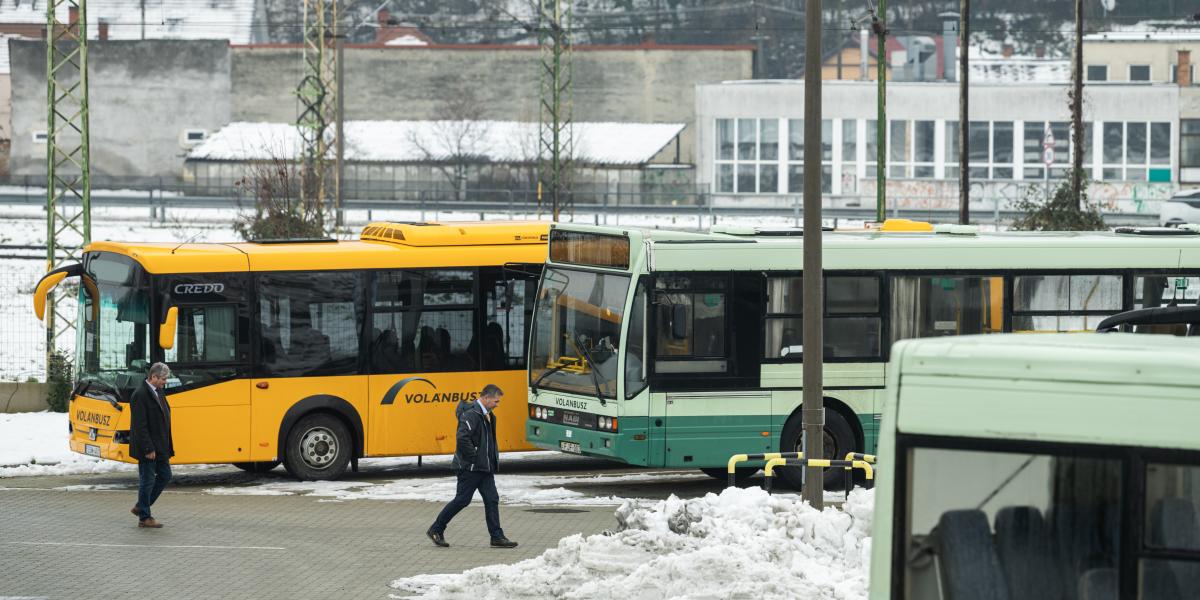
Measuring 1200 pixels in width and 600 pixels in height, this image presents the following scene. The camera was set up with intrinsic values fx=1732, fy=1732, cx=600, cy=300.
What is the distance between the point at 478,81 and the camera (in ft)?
268

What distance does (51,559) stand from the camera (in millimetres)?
13984

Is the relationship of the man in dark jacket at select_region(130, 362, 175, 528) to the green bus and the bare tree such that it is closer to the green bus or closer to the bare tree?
the green bus

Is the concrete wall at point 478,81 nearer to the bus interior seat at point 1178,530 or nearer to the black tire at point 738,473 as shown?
the black tire at point 738,473

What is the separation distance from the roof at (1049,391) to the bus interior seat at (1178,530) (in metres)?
0.21

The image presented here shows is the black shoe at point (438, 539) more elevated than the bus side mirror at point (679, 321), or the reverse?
the bus side mirror at point (679, 321)

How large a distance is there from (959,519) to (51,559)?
9889mm

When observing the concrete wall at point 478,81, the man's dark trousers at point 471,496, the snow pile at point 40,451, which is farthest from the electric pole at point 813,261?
the concrete wall at point 478,81

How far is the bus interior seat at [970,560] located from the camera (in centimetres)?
594

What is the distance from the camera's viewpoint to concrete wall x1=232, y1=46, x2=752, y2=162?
Answer: 263 ft

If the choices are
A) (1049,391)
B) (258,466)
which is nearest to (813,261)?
(258,466)

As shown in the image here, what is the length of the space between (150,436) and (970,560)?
Answer: 10.9 metres

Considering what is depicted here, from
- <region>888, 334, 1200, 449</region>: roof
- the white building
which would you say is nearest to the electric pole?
<region>888, 334, 1200, 449</region>: roof

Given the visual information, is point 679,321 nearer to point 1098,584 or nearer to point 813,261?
point 813,261

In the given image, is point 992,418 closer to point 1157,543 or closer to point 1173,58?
point 1157,543
